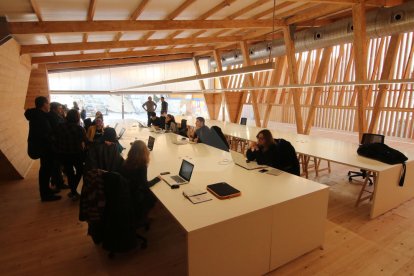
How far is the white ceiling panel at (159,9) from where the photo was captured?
155 inches

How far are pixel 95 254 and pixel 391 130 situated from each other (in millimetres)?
9832

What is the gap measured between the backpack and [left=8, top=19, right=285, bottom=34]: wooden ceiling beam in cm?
339

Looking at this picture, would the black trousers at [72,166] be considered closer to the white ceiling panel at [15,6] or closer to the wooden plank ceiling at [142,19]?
the wooden plank ceiling at [142,19]

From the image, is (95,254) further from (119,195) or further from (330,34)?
(330,34)

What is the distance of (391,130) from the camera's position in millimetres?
8461

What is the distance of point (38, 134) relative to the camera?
3730 millimetres

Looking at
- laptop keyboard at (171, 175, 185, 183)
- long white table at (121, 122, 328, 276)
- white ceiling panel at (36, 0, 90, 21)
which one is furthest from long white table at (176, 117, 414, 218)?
white ceiling panel at (36, 0, 90, 21)

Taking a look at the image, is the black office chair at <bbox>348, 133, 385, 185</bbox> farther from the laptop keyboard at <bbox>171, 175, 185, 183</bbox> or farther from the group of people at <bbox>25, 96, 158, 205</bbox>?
the group of people at <bbox>25, 96, 158, 205</bbox>

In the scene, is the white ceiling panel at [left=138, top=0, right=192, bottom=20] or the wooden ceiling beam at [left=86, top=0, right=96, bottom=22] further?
the white ceiling panel at [left=138, top=0, right=192, bottom=20]

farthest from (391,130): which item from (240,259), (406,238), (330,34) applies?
(240,259)

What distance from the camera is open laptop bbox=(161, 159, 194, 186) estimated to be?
8.88ft

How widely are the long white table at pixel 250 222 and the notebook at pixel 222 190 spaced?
0.05 m

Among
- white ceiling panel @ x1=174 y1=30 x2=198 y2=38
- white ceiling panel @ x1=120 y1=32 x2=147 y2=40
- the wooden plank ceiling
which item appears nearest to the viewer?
the wooden plank ceiling

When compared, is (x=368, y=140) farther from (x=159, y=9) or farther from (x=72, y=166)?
(x=72, y=166)
